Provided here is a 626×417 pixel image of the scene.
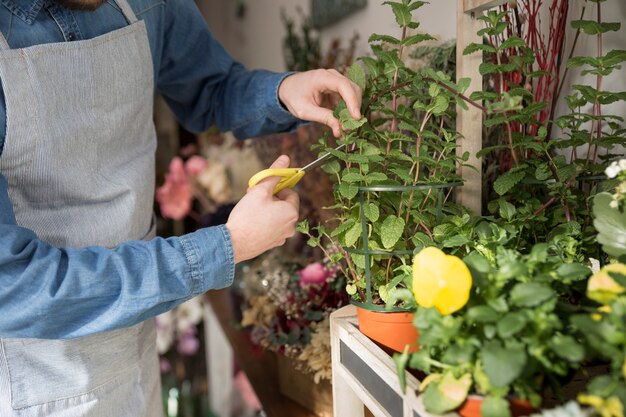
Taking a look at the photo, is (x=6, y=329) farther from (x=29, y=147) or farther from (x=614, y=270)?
(x=614, y=270)

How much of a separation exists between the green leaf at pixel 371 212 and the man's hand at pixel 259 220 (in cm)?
11

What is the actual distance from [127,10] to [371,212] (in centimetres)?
59

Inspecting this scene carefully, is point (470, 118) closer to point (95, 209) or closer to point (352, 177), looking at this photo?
point (352, 177)

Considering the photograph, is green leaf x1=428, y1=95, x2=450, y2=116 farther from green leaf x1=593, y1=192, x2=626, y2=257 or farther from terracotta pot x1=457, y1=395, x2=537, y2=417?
terracotta pot x1=457, y1=395, x2=537, y2=417

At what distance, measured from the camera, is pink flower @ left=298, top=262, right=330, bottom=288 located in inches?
48.2

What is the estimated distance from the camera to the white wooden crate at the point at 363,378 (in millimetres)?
601

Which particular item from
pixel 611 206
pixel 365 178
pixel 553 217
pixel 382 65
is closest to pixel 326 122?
pixel 382 65

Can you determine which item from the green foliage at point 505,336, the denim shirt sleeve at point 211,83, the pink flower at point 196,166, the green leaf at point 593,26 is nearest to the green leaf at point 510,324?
the green foliage at point 505,336

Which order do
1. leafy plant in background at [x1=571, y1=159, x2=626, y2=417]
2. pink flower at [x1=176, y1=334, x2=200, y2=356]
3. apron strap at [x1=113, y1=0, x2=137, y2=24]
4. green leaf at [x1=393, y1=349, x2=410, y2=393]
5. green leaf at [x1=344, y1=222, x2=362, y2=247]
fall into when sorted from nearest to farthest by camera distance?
leafy plant in background at [x1=571, y1=159, x2=626, y2=417]
green leaf at [x1=393, y1=349, x2=410, y2=393]
green leaf at [x1=344, y1=222, x2=362, y2=247]
apron strap at [x1=113, y1=0, x2=137, y2=24]
pink flower at [x1=176, y1=334, x2=200, y2=356]

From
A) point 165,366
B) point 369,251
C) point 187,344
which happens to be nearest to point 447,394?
point 369,251

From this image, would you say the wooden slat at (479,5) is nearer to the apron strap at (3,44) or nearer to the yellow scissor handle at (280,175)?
the yellow scissor handle at (280,175)

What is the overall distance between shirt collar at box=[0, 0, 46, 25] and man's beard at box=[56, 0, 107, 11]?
0.03 metres

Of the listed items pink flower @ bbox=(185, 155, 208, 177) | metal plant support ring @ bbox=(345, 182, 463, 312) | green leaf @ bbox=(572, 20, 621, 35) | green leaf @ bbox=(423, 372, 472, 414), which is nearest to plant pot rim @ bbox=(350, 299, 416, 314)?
metal plant support ring @ bbox=(345, 182, 463, 312)

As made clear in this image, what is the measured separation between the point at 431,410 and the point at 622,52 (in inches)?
19.9
